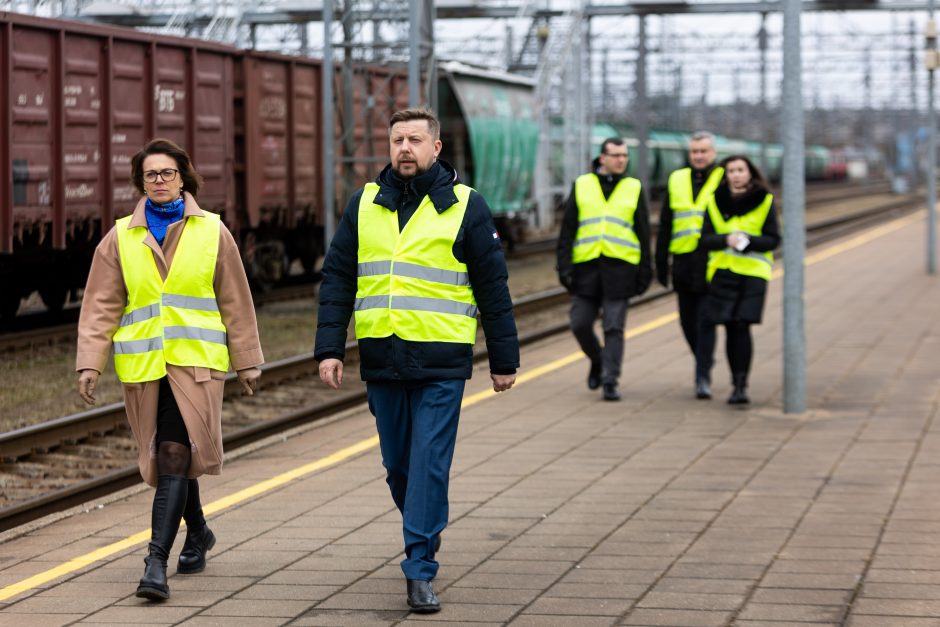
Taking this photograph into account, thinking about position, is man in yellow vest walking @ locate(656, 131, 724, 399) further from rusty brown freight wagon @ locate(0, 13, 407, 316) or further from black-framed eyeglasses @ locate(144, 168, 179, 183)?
rusty brown freight wagon @ locate(0, 13, 407, 316)

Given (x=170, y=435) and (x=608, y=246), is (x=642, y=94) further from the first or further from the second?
(x=170, y=435)

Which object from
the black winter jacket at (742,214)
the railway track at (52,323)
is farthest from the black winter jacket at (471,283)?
the railway track at (52,323)

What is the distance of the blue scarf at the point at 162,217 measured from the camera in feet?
19.7

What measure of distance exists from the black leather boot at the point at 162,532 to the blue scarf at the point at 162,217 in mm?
866

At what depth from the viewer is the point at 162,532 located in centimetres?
586

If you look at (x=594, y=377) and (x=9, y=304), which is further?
(x=9, y=304)

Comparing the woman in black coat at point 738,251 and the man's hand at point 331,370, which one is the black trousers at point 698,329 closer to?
the woman in black coat at point 738,251

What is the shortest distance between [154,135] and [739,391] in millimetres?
8611

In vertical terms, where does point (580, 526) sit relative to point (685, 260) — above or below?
below

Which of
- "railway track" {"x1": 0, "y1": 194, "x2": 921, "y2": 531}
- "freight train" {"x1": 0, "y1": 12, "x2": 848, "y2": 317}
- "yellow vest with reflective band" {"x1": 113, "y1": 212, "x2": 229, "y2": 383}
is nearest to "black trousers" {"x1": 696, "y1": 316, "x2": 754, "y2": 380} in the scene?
"railway track" {"x1": 0, "y1": 194, "x2": 921, "y2": 531}

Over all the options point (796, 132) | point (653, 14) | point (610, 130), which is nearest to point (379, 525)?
point (796, 132)

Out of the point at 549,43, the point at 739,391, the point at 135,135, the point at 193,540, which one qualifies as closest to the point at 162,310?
the point at 193,540

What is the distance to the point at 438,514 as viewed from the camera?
5.82 m

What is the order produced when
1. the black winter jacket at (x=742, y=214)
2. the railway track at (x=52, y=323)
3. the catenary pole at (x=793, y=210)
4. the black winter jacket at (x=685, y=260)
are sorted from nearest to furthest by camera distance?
the catenary pole at (x=793, y=210), the black winter jacket at (x=742, y=214), the black winter jacket at (x=685, y=260), the railway track at (x=52, y=323)
